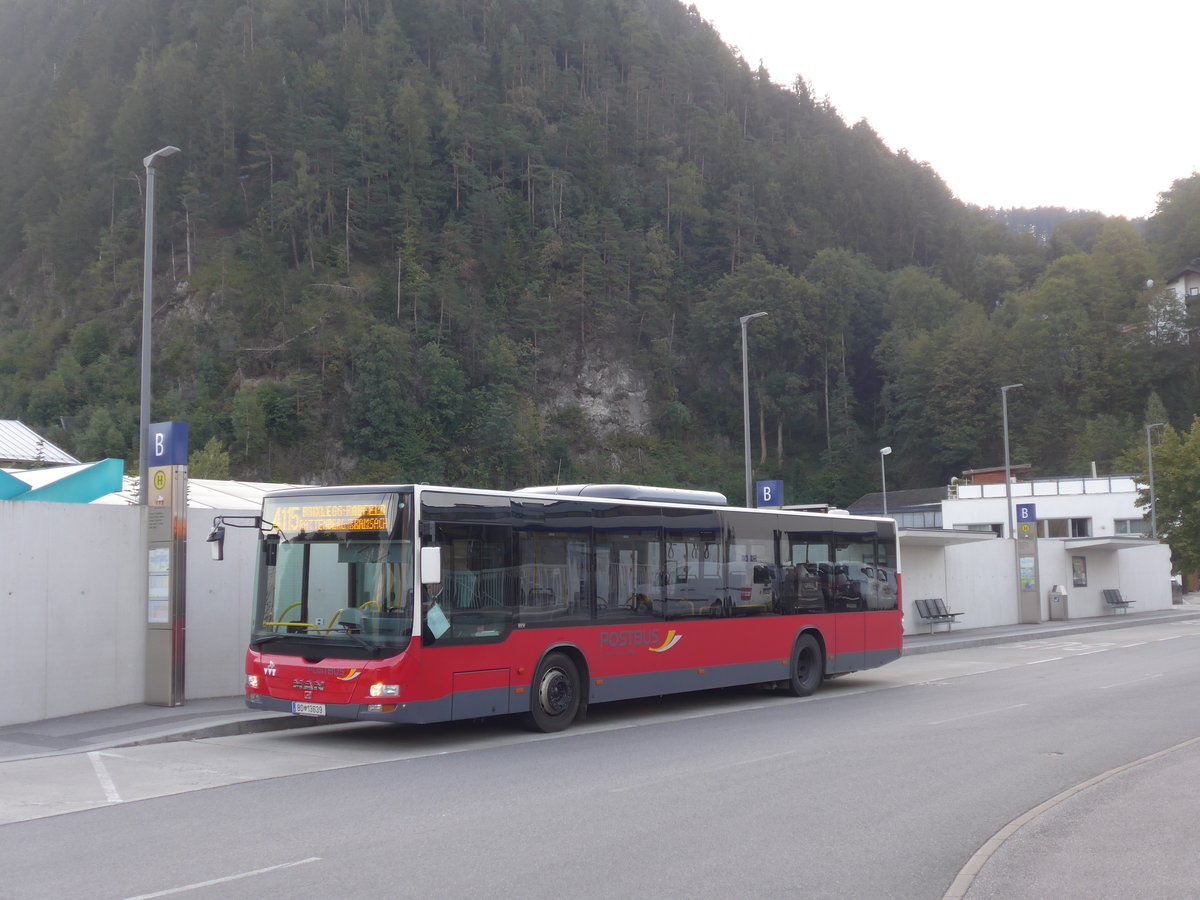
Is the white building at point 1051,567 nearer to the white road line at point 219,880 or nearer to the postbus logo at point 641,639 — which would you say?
the postbus logo at point 641,639

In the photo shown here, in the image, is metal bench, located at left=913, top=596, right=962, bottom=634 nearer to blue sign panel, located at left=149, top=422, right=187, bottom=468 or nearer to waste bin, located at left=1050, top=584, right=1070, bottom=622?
waste bin, located at left=1050, top=584, right=1070, bottom=622

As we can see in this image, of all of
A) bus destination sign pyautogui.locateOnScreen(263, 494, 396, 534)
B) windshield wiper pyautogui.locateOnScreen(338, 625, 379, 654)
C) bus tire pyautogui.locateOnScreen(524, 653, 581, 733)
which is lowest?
bus tire pyautogui.locateOnScreen(524, 653, 581, 733)

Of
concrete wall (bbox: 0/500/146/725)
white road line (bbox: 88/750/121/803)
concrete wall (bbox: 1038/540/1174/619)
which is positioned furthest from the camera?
concrete wall (bbox: 1038/540/1174/619)

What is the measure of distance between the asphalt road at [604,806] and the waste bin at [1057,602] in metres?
23.8

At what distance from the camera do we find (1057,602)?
3853 centimetres

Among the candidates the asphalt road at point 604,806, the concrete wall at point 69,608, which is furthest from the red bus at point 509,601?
the concrete wall at point 69,608

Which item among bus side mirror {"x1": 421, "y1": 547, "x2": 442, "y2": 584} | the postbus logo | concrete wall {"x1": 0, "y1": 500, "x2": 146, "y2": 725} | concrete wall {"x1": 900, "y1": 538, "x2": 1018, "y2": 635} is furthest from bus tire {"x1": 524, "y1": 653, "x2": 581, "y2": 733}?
concrete wall {"x1": 900, "y1": 538, "x2": 1018, "y2": 635}

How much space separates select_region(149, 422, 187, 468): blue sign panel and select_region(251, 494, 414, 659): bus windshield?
2.97 m

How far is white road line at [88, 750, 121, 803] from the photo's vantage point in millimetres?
9648

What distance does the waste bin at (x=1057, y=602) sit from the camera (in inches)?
1513

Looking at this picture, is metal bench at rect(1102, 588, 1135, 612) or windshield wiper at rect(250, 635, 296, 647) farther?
metal bench at rect(1102, 588, 1135, 612)

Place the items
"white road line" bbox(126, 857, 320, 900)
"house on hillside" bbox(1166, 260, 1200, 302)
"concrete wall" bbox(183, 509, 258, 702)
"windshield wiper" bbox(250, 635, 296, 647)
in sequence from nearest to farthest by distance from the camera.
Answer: "white road line" bbox(126, 857, 320, 900), "windshield wiper" bbox(250, 635, 296, 647), "concrete wall" bbox(183, 509, 258, 702), "house on hillside" bbox(1166, 260, 1200, 302)

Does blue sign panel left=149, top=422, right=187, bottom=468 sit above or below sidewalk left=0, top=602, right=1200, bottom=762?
above

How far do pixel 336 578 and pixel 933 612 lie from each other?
22.5 meters
